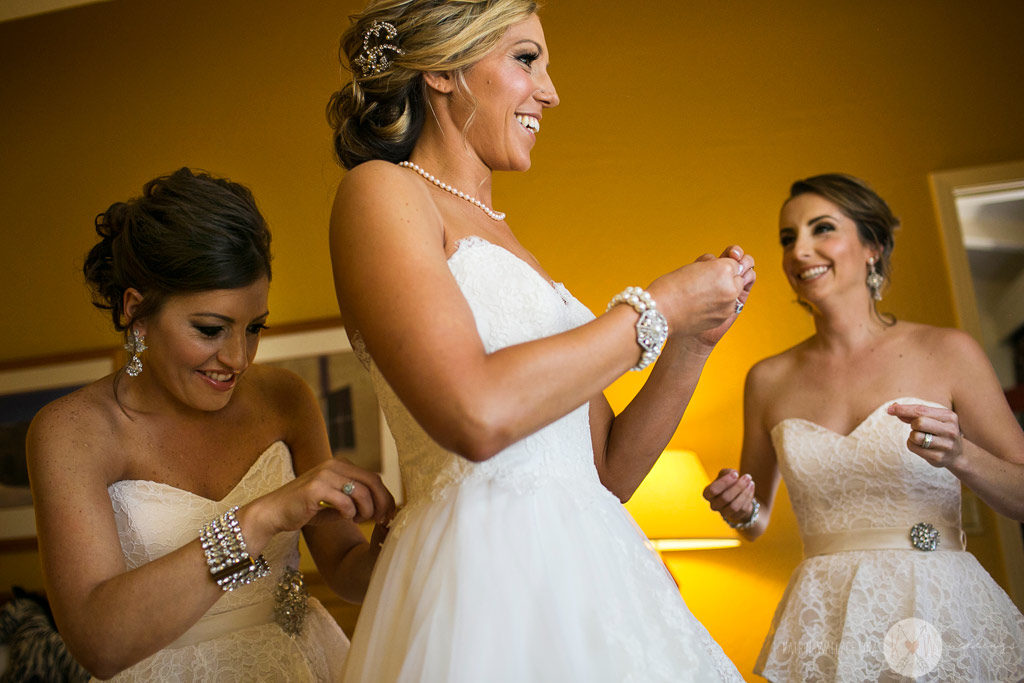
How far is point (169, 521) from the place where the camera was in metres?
1.86

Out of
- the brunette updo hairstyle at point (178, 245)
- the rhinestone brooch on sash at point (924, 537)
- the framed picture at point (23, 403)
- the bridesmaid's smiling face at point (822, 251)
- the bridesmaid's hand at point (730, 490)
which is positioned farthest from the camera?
the framed picture at point (23, 403)

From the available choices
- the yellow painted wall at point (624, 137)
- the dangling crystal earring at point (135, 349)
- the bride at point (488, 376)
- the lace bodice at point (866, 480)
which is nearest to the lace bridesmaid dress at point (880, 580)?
the lace bodice at point (866, 480)

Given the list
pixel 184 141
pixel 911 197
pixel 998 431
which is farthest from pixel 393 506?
pixel 184 141

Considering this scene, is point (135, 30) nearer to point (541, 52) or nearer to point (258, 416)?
point (258, 416)

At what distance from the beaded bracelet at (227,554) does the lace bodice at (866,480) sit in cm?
171

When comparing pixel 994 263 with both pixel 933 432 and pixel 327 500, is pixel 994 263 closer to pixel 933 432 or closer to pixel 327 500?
pixel 933 432

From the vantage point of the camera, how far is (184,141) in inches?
184

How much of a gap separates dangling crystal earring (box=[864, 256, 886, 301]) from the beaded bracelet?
2148 mm

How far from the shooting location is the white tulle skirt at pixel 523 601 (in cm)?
111

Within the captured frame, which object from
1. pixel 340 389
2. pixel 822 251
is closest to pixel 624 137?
pixel 822 251

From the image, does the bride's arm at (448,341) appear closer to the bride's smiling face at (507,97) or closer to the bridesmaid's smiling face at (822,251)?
the bride's smiling face at (507,97)

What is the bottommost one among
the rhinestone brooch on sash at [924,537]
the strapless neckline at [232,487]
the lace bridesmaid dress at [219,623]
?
the rhinestone brooch on sash at [924,537]

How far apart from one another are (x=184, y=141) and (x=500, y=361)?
4.06 meters

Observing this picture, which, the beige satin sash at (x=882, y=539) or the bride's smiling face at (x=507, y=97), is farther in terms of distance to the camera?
the beige satin sash at (x=882, y=539)
